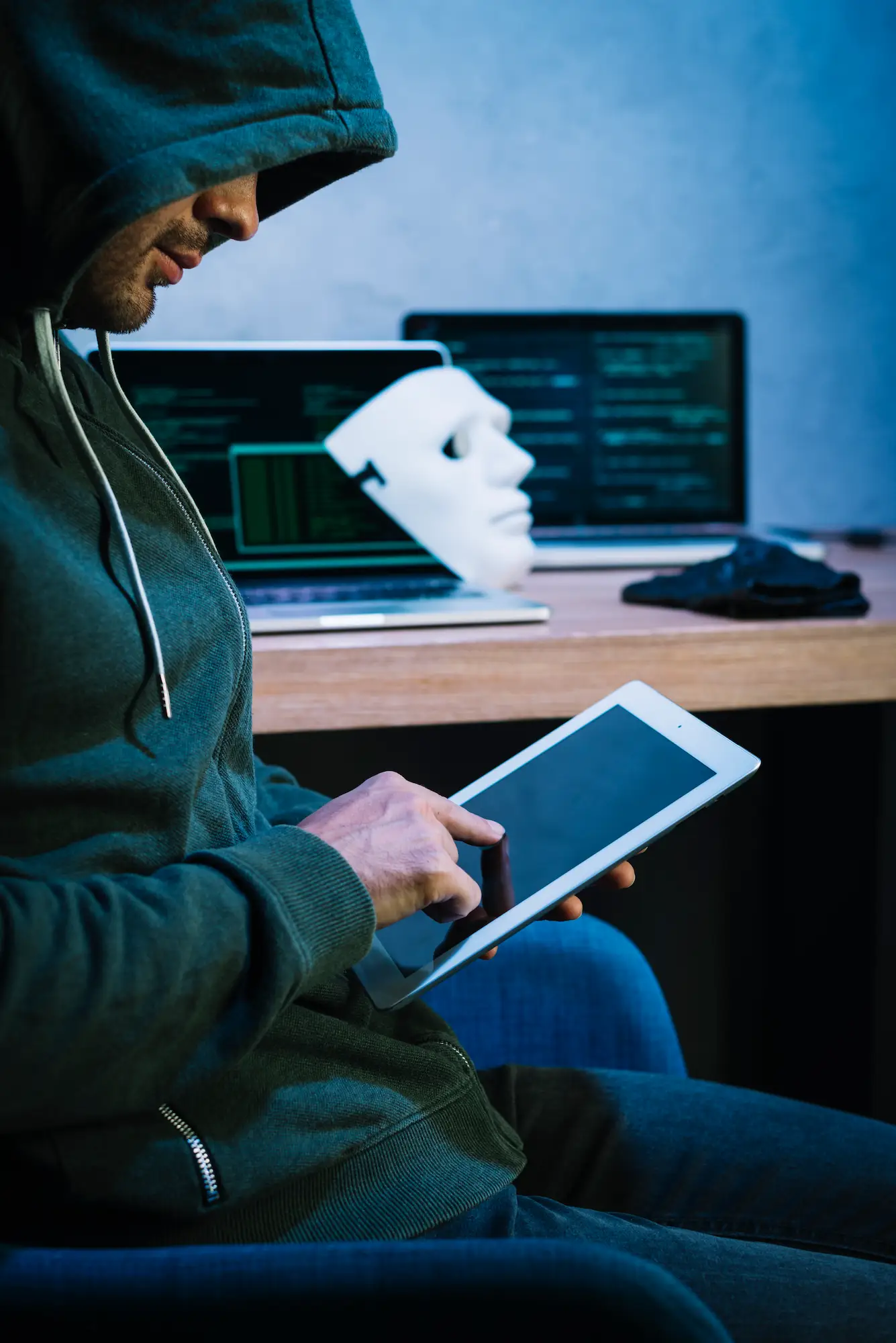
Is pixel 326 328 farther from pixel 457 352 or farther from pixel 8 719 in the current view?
pixel 8 719

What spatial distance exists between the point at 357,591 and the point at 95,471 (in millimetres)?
590

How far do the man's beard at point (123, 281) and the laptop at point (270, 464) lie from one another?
0.57 m

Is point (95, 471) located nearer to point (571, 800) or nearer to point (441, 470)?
point (571, 800)

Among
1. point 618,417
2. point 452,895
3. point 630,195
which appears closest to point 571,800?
point 452,895

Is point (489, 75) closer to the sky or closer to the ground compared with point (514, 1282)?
closer to the sky

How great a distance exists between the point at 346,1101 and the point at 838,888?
82 cm

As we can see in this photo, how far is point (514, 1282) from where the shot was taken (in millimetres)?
395

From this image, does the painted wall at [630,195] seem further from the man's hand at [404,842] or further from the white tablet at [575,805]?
the man's hand at [404,842]

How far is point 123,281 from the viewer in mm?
578

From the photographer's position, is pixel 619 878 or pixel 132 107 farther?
pixel 619 878

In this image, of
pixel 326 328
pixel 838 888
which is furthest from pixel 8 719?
pixel 326 328

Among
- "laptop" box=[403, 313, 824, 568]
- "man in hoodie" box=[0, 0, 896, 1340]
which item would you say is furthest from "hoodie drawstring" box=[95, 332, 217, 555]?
"laptop" box=[403, 313, 824, 568]

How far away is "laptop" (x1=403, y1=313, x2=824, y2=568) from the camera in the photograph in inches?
56.4

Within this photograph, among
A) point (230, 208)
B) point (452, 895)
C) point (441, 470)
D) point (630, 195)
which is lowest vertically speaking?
point (452, 895)
